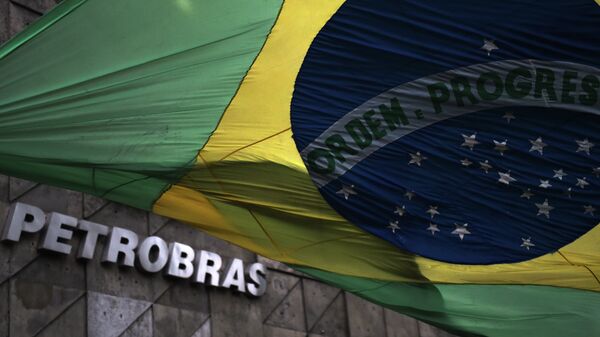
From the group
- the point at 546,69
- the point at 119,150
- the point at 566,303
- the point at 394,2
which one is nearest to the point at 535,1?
the point at 546,69

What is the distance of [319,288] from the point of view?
13.8 metres

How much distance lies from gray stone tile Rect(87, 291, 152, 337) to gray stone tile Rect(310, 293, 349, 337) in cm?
322

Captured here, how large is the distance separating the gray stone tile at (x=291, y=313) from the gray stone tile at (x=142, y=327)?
209 cm

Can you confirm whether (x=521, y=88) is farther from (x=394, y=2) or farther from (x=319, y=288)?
(x=319, y=288)

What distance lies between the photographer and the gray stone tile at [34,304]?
974 centimetres

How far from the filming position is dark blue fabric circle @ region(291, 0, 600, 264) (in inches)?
271

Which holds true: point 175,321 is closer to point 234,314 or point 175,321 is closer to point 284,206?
point 234,314

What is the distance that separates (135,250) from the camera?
1112 cm

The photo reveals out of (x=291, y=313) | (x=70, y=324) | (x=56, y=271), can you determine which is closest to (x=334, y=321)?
(x=291, y=313)

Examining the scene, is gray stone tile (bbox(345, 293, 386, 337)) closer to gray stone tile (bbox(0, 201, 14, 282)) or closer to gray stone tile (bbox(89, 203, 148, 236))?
gray stone tile (bbox(89, 203, 148, 236))

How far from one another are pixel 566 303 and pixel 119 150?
3879mm

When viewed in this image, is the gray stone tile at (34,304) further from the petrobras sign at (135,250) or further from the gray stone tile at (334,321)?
the gray stone tile at (334,321)

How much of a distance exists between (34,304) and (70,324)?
468 millimetres

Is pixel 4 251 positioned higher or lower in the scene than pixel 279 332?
higher
